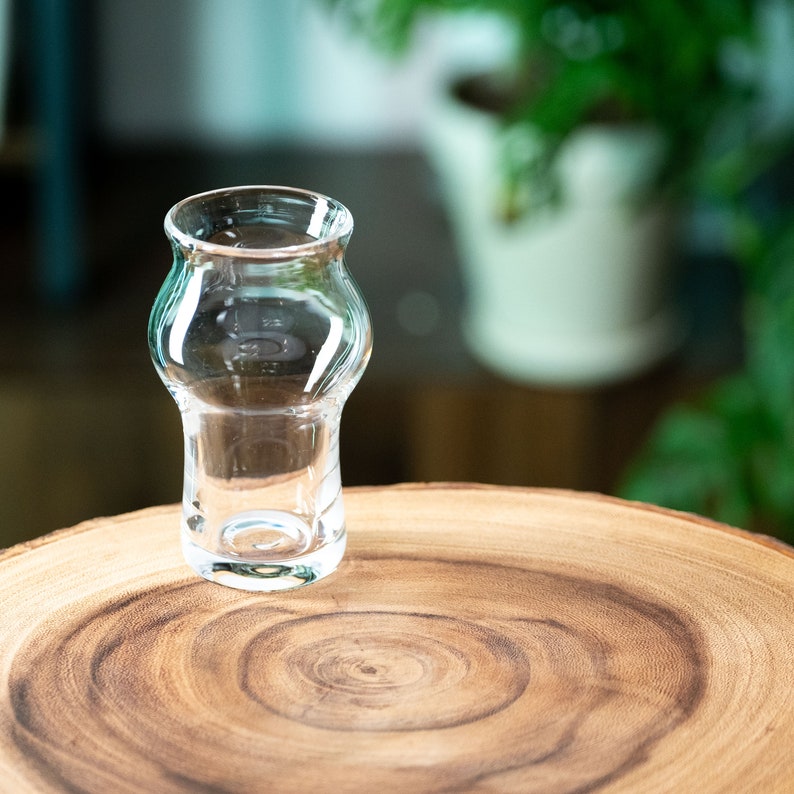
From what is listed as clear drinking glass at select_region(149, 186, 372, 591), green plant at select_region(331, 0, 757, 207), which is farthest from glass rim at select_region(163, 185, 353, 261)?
green plant at select_region(331, 0, 757, 207)

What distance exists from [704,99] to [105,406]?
85 cm

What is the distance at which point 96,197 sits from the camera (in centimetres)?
227

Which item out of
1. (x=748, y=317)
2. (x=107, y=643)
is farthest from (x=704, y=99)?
(x=107, y=643)

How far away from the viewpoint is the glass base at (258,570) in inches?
25.1

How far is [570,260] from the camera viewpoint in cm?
172

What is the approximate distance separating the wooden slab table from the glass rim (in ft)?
0.53

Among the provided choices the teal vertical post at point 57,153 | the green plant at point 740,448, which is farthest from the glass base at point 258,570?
the teal vertical post at point 57,153

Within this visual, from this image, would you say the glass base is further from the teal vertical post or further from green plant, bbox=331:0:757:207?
the teal vertical post

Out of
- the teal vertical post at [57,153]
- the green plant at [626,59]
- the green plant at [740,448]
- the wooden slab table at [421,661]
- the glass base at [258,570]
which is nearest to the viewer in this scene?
the wooden slab table at [421,661]

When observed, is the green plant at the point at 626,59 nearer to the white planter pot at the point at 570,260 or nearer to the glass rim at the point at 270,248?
the white planter pot at the point at 570,260

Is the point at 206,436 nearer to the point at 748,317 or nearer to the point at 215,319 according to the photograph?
the point at 215,319

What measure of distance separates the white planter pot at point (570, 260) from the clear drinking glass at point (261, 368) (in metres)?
0.98

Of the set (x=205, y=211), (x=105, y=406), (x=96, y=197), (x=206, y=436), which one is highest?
(x=205, y=211)

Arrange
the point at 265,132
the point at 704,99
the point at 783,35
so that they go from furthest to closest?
the point at 265,132 < the point at 783,35 < the point at 704,99
